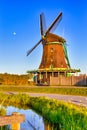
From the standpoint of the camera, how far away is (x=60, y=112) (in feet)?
52.9

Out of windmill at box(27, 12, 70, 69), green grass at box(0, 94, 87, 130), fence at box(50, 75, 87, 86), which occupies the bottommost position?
green grass at box(0, 94, 87, 130)

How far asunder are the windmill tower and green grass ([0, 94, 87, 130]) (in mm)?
33419

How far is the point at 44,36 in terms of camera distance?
64.1m

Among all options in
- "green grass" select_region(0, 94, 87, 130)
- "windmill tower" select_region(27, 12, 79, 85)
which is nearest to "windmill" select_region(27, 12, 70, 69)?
"windmill tower" select_region(27, 12, 79, 85)

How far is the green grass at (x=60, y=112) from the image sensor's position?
12.1 meters

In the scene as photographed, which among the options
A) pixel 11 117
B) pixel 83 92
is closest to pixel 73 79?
pixel 83 92

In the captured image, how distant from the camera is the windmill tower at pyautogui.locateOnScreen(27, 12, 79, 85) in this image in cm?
6334

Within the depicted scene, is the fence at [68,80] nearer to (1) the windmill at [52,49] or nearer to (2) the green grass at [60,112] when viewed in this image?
(1) the windmill at [52,49]

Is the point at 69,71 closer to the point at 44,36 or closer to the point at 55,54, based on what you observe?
the point at 55,54

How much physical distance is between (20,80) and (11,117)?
2369 inches

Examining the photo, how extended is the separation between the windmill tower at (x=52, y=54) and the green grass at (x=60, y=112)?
33.4 meters

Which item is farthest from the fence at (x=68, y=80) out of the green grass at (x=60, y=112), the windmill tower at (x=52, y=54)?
the green grass at (x=60, y=112)

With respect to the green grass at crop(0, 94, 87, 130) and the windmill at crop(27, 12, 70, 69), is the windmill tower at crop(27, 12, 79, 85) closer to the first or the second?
the windmill at crop(27, 12, 70, 69)

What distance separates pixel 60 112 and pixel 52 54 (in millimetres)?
48645
